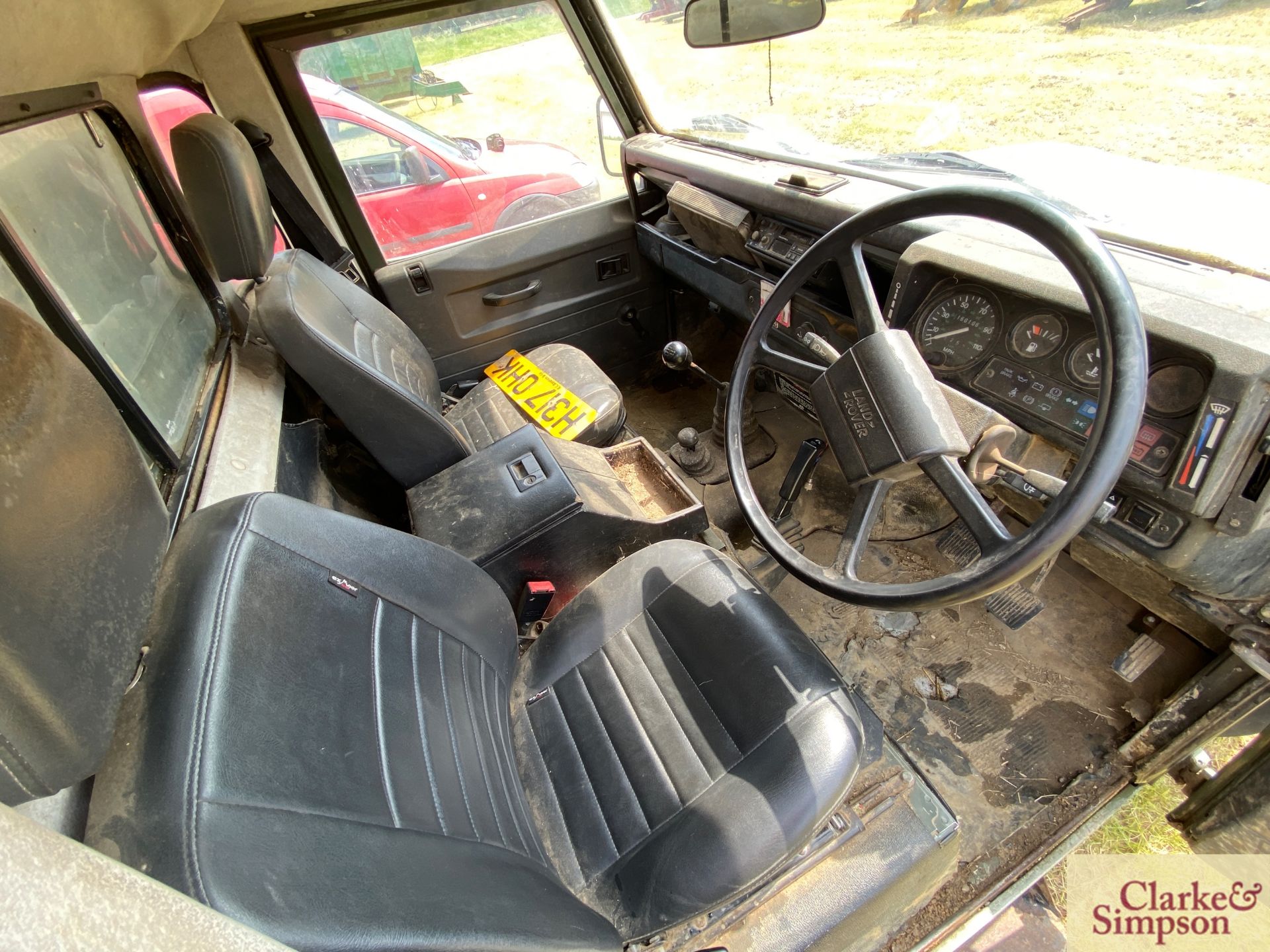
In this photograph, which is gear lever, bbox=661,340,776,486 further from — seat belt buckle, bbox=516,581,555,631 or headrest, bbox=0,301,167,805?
headrest, bbox=0,301,167,805

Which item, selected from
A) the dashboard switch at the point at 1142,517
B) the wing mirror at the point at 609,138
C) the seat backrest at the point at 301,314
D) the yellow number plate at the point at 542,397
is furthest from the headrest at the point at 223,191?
the dashboard switch at the point at 1142,517

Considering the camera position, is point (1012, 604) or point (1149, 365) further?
point (1012, 604)

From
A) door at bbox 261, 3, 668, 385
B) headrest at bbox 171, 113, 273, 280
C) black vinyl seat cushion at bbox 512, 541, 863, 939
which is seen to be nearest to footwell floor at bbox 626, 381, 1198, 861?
black vinyl seat cushion at bbox 512, 541, 863, 939

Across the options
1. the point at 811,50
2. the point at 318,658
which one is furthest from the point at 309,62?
the point at 318,658

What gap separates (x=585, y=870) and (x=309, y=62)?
88.2 inches

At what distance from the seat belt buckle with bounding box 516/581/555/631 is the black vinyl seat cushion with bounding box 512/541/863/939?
0.19 metres

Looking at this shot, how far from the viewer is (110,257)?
128 centimetres

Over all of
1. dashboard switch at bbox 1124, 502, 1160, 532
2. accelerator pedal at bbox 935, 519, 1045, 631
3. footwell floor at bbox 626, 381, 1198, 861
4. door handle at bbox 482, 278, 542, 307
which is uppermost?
dashboard switch at bbox 1124, 502, 1160, 532

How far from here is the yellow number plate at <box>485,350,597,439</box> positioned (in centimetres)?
196

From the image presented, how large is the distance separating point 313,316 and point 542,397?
784 millimetres

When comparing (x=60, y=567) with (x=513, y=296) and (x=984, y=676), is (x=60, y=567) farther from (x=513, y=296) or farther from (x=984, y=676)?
(x=513, y=296)

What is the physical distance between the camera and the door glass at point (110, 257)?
42.4 inches

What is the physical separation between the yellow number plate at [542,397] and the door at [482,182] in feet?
0.67

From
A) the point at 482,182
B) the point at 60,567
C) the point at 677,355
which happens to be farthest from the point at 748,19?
the point at 60,567
